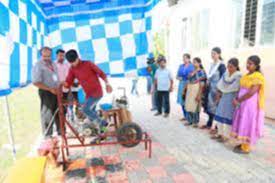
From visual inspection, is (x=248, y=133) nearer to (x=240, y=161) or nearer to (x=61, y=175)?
(x=240, y=161)

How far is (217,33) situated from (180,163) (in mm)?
Answer: 4062

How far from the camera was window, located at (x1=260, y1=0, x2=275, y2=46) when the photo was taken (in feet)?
13.3

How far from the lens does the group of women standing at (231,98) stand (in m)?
2.60

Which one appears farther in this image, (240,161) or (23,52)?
(240,161)

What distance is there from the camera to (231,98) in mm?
2910

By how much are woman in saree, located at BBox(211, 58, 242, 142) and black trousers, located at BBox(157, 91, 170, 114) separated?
148 cm

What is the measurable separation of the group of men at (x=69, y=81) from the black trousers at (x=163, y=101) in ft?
6.24

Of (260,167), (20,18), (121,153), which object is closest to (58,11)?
(20,18)

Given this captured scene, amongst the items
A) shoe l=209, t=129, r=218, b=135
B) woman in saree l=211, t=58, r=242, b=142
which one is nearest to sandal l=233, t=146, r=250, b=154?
woman in saree l=211, t=58, r=242, b=142

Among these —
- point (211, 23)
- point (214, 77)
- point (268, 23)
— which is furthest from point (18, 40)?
point (211, 23)

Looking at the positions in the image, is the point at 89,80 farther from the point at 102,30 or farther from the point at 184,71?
the point at 184,71

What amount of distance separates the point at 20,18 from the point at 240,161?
2904 mm

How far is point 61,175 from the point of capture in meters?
2.37

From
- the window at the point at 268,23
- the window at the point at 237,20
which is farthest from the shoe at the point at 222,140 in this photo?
the window at the point at 237,20
